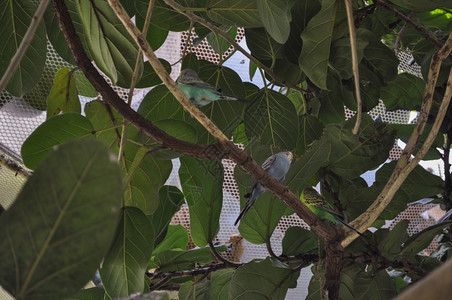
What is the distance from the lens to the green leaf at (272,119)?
602 millimetres

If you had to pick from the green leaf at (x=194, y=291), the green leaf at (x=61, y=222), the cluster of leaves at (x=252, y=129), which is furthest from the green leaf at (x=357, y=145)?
the green leaf at (x=61, y=222)

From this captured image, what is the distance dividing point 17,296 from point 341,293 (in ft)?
1.65

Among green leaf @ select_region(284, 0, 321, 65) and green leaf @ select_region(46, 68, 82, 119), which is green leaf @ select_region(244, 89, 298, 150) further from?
green leaf @ select_region(46, 68, 82, 119)

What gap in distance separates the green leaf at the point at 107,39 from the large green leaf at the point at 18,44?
0.10 m

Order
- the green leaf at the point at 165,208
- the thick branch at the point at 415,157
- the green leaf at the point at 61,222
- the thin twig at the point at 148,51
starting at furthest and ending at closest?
A: the green leaf at the point at 165,208 < the thick branch at the point at 415,157 < the thin twig at the point at 148,51 < the green leaf at the point at 61,222

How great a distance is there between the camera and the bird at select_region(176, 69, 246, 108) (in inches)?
22.2

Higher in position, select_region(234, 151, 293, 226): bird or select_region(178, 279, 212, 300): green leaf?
select_region(234, 151, 293, 226): bird

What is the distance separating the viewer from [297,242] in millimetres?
625

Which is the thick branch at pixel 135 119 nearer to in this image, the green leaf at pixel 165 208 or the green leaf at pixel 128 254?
the green leaf at pixel 128 254

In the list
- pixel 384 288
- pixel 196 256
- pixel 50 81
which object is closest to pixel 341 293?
pixel 384 288

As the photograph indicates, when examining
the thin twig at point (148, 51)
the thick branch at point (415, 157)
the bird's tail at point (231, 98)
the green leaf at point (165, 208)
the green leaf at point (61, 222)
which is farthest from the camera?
the green leaf at point (165, 208)

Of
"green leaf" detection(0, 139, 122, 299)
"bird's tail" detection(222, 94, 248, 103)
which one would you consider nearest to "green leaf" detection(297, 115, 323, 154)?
"bird's tail" detection(222, 94, 248, 103)

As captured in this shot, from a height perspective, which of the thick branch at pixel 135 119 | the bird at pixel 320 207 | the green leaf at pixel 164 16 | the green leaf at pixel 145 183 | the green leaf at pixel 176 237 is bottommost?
the green leaf at pixel 176 237

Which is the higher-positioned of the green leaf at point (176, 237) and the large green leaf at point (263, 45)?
the large green leaf at point (263, 45)
